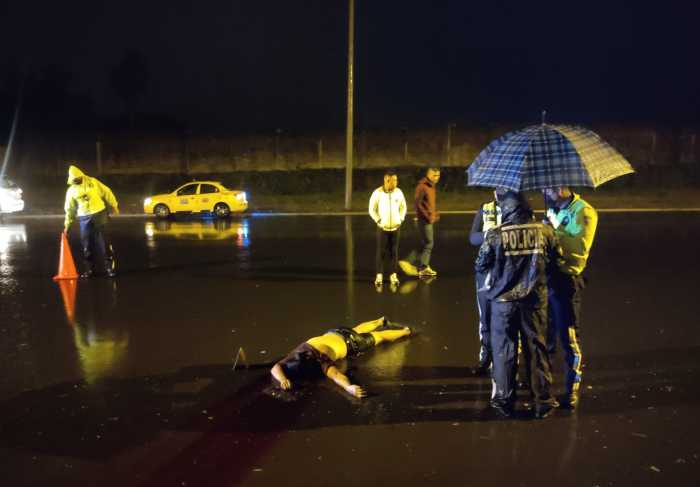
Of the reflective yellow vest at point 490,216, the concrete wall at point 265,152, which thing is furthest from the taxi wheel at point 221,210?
the reflective yellow vest at point 490,216

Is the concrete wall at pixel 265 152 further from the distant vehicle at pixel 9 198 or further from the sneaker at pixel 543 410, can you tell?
the sneaker at pixel 543 410

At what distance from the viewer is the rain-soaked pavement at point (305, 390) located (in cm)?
412

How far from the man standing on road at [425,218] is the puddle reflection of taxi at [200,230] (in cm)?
549

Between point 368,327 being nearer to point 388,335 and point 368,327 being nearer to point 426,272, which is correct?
point 388,335

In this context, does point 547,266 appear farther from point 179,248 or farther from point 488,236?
point 179,248

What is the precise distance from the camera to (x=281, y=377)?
17.8 feet

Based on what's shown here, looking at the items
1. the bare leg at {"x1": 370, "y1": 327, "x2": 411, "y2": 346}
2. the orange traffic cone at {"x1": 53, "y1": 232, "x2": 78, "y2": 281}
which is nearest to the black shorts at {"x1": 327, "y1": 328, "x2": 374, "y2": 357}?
the bare leg at {"x1": 370, "y1": 327, "x2": 411, "y2": 346}

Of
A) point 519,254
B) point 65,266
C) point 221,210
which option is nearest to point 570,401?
point 519,254

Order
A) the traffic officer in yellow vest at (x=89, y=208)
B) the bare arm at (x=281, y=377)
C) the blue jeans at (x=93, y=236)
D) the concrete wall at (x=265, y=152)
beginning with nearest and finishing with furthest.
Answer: the bare arm at (x=281, y=377)
the traffic officer in yellow vest at (x=89, y=208)
the blue jeans at (x=93, y=236)
the concrete wall at (x=265, y=152)

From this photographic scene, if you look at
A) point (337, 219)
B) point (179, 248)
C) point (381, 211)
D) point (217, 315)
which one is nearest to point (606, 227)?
point (337, 219)

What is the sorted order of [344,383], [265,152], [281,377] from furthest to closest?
[265,152], [281,377], [344,383]

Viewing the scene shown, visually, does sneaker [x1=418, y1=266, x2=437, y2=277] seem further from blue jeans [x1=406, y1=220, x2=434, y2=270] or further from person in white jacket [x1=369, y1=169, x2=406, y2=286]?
person in white jacket [x1=369, y1=169, x2=406, y2=286]

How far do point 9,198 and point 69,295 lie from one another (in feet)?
43.9

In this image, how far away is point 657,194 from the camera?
27.8 meters
